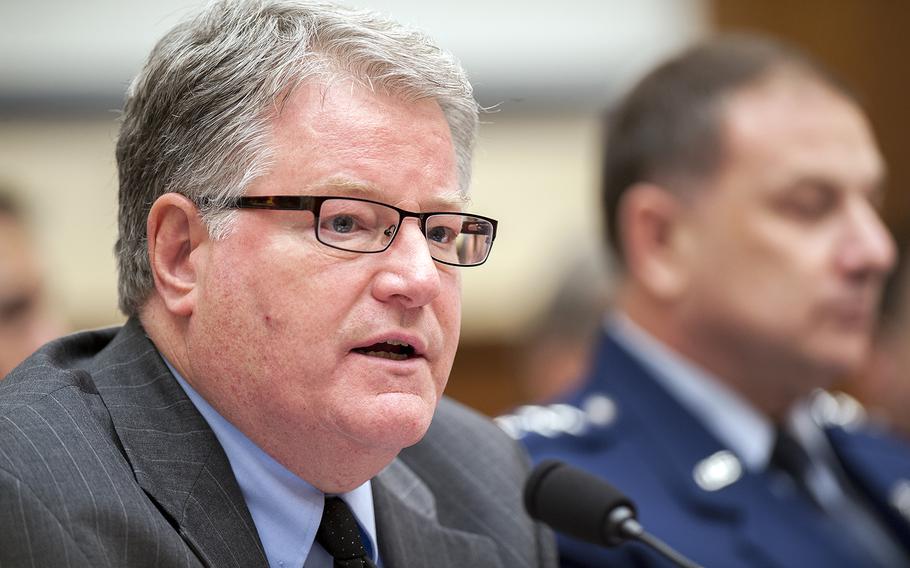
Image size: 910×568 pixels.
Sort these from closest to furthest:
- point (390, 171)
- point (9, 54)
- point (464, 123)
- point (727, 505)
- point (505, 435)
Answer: point (390, 171), point (464, 123), point (505, 435), point (727, 505), point (9, 54)

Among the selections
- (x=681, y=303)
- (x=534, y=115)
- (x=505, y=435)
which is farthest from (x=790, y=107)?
(x=534, y=115)

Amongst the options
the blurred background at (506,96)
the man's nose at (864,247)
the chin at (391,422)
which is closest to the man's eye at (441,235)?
the chin at (391,422)

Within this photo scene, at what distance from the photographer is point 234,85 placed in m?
1.41

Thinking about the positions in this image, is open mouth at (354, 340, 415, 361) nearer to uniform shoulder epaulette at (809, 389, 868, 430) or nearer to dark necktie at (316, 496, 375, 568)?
dark necktie at (316, 496, 375, 568)

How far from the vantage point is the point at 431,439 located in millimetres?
1837

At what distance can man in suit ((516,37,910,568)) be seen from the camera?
225 centimetres

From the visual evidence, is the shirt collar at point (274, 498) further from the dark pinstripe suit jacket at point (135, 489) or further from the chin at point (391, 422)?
the chin at point (391, 422)

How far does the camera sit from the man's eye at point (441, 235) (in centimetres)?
148

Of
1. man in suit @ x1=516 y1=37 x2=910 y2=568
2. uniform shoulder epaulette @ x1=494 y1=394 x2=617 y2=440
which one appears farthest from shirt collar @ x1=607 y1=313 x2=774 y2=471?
uniform shoulder epaulette @ x1=494 y1=394 x2=617 y2=440

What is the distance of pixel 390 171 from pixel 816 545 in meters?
1.29

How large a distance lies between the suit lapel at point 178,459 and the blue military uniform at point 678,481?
2.67 feet

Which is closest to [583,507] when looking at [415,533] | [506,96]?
[415,533]

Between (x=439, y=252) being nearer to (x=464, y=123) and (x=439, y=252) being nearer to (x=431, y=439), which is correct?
(x=464, y=123)

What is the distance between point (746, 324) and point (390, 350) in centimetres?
115
